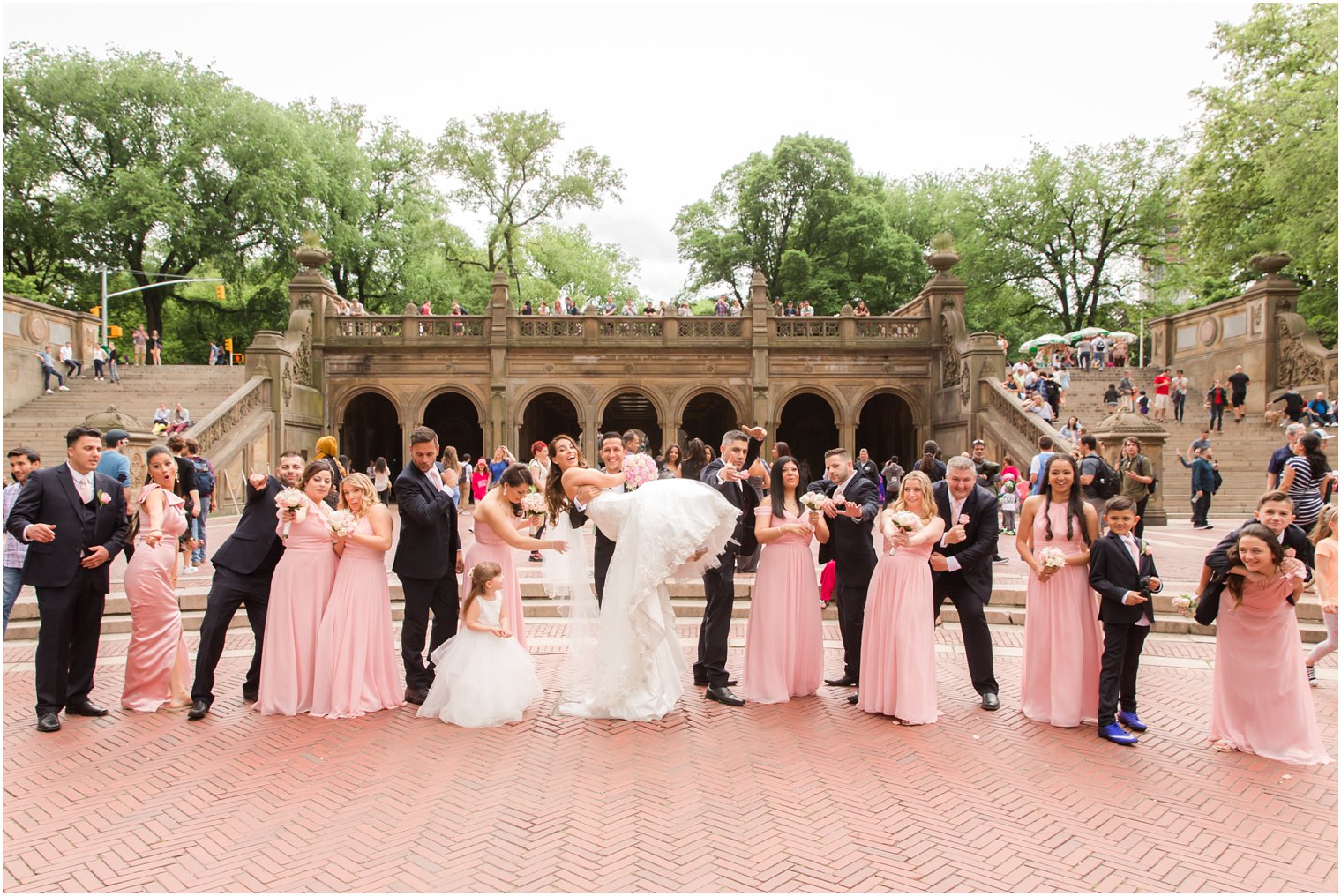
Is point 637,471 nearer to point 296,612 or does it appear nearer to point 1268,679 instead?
point 296,612

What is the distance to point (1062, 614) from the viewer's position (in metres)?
6.00

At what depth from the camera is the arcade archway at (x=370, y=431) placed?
1097 inches

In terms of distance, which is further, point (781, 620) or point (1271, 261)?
point (1271, 261)

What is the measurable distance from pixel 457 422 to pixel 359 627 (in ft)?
86.9

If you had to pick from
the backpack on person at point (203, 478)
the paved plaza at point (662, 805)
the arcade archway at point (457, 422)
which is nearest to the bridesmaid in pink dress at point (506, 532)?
the paved plaza at point (662, 805)

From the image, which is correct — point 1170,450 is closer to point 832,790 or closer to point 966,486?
point 966,486

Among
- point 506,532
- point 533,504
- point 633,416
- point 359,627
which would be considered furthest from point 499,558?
point 633,416

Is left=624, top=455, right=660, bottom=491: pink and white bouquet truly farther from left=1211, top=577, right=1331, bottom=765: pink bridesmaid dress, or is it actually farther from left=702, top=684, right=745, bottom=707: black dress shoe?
left=1211, top=577, right=1331, bottom=765: pink bridesmaid dress

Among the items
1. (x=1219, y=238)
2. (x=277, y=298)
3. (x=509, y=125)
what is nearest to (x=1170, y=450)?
(x=1219, y=238)

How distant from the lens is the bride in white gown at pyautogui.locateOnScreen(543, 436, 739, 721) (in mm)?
5883

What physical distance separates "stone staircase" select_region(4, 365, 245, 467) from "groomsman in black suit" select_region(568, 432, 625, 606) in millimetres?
19977

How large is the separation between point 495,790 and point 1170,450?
21.5 m

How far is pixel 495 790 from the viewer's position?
476 centimetres

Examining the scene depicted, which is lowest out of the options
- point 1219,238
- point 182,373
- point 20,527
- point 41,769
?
point 41,769
